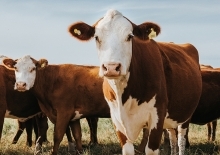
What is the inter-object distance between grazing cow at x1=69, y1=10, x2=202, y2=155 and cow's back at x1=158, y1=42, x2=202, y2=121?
0.05 ft

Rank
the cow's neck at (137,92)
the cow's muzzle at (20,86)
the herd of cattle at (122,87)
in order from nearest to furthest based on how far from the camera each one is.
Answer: the herd of cattle at (122,87)
the cow's neck at (137,92)
the cow's muzzle at (20,86)

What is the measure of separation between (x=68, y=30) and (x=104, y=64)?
1.05m

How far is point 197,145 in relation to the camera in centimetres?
1021

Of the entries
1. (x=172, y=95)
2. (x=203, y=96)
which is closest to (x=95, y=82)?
(x=203, y=96)

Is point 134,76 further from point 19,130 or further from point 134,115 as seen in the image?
point 19,130

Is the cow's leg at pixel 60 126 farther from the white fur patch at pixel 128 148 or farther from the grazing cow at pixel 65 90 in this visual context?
the white fur patch at pixel 128 148

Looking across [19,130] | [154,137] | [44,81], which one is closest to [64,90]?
[44,81]

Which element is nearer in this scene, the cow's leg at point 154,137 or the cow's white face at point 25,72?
the cow's leg at point 154,137

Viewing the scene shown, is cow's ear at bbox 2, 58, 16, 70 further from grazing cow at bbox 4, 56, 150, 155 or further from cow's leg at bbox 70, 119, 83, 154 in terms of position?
cow's leg at bbox 70, 119, 83, 154

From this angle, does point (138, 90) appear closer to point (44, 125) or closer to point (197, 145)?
point (197, 145)

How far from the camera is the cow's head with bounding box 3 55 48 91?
9.77m

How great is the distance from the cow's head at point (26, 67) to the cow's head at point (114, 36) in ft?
15.4

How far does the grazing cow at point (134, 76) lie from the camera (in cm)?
477

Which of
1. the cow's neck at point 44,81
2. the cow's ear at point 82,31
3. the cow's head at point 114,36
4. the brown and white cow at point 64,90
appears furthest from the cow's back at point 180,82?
the cow's neck at point 44,81
